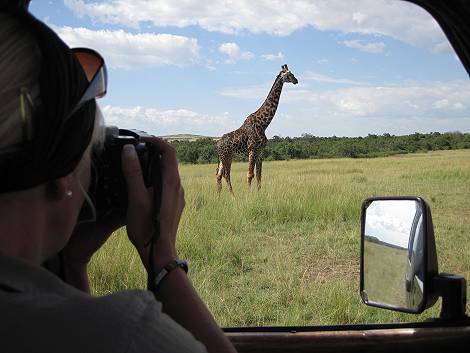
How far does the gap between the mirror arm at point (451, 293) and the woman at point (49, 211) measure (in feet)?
1.85

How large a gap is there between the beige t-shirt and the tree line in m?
1.80

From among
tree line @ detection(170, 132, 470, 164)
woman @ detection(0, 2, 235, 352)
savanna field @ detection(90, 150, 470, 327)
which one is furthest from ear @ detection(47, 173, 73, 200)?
tree line @ detection(170, 132, 470, 164)

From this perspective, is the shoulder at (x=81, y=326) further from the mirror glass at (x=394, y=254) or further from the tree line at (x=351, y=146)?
the tree line at (x=351, y=146)

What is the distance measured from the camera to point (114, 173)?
2.51 feet

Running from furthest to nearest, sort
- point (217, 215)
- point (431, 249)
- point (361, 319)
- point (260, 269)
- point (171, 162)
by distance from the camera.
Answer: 1. point (217, 215)
2. point (260, 269)
3. point (361, 319)
4. point (431, 249)
5. point (171, 162)

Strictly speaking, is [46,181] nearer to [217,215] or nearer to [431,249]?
[431,249]

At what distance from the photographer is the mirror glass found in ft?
3.59

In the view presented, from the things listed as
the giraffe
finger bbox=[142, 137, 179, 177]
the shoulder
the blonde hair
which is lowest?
the shoulder

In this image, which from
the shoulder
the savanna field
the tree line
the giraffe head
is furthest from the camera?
the giraffe head

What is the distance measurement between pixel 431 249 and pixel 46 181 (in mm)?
762

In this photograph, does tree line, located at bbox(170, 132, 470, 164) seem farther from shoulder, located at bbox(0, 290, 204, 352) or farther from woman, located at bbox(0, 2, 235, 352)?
shoulder, located at bbox(0, 290, 204, 352)

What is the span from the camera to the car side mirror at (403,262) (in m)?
1.07

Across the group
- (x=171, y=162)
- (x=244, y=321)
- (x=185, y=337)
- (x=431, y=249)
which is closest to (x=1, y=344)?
(x=185, y=337)

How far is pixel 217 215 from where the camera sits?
3098mm
